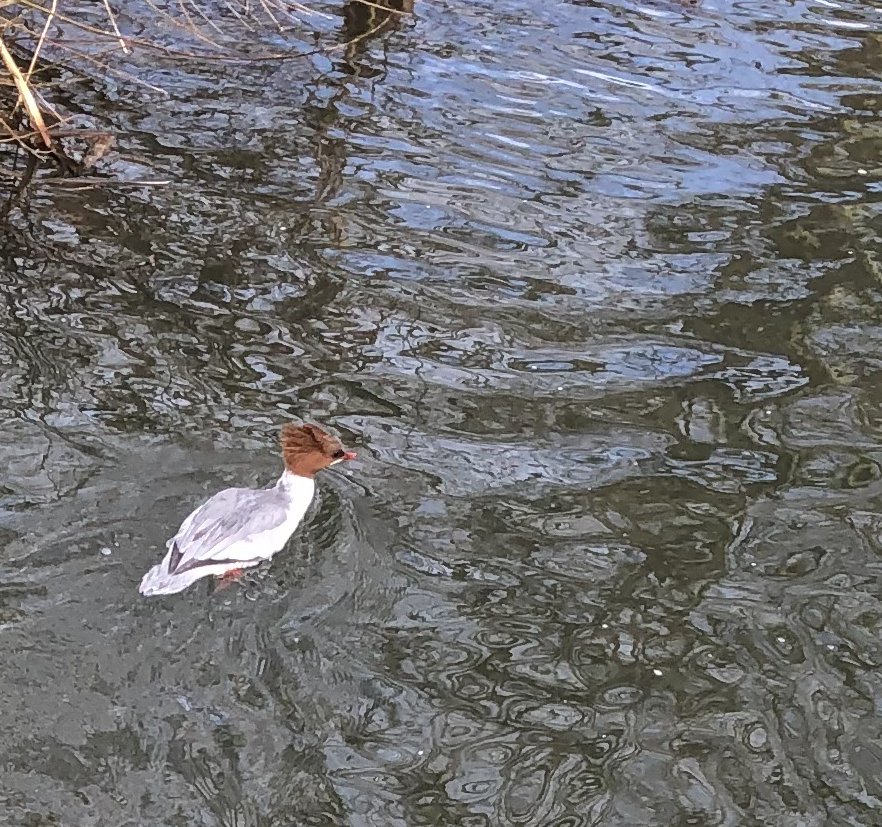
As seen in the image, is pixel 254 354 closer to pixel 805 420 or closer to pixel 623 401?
pixel 623 401

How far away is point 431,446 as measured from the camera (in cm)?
599

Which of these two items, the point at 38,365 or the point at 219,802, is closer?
the point at 219,802

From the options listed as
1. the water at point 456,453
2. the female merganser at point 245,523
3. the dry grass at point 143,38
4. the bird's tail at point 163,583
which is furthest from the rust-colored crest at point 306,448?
the dry grass at point 143,38

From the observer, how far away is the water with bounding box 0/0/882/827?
4.44 m

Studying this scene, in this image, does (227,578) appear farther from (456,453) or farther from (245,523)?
(456,453)

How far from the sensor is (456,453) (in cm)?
596

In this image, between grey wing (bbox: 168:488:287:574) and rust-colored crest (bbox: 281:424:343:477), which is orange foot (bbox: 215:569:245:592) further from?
rust-colored crest (bbox: 281:424:343:477)

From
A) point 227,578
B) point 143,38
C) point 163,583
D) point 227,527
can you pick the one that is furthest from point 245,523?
point 143,38

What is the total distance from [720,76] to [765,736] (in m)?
7.11

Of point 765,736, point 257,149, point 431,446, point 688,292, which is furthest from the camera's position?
point 257,149

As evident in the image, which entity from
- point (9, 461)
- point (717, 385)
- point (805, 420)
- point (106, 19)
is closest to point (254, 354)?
point (9, 461)

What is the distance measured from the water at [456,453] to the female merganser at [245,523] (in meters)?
0.15

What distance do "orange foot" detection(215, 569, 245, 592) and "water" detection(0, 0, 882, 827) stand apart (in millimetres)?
50

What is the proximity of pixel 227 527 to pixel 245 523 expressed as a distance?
8 centimetres
